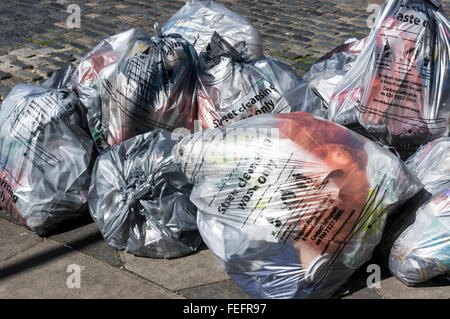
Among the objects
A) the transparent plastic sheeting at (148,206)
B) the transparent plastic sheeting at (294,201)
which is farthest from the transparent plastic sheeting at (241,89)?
the transparent plastic sheeting at (294,201)

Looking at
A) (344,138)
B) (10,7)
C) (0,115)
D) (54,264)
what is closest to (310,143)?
(344,138)

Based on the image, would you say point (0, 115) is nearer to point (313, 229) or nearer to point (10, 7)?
point (313, 229)

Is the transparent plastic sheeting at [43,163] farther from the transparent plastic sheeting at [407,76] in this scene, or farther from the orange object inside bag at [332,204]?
the transparent plastic sheeting at [407,76]

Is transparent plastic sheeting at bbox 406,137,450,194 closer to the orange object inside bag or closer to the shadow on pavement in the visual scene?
the orange object inside bag

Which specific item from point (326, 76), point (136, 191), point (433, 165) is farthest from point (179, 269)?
point (326, 76)

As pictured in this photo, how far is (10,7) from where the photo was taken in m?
6.92

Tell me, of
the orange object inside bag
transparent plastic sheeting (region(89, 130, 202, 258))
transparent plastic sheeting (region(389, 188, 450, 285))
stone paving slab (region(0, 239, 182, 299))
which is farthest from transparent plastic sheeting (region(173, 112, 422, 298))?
stone paving slab (region(0, 239, 182, 299))

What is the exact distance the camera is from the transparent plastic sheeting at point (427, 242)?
280cm

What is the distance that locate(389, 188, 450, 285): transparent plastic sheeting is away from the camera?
9.19 ft

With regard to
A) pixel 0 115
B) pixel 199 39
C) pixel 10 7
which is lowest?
pixel 10 7

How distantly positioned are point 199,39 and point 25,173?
144 cm

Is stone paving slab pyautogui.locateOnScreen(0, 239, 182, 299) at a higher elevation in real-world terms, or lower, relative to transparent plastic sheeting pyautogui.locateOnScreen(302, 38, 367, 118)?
lower
